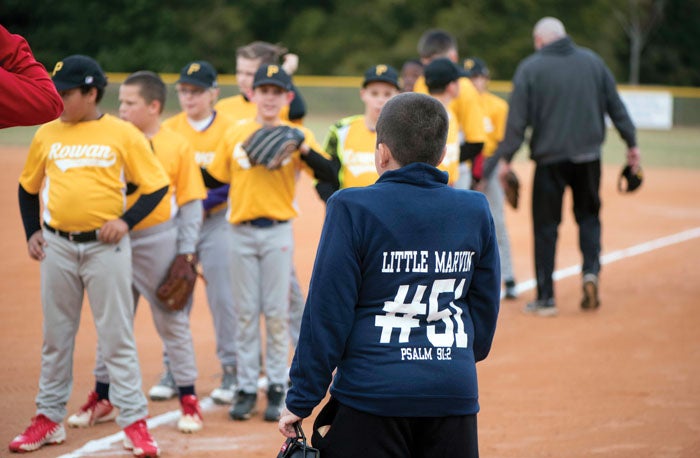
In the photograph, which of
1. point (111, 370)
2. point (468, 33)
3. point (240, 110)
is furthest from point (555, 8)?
point (111, 370)

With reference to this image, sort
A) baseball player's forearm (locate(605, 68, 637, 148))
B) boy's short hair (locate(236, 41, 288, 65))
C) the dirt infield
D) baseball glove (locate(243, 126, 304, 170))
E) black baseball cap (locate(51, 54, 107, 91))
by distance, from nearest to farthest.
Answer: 1. black baseball cap (locate(51, 54, 107, 91))
2. the dirt infield
3. baseball glove (locate(243, 126, 304, 170))
4. boy's short hair (locate(236, 41, 288, 65))
5. baseball player's forearm (locate(605, 68, 637, 148))

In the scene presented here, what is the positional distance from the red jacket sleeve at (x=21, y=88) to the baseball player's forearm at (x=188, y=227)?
2691 mm

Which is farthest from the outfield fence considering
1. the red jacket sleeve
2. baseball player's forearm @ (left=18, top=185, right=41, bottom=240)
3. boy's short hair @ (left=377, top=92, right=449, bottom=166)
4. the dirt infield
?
boy's short hair @ (left=377, top=92, right=449, bottom=166)

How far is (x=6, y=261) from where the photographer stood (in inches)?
471

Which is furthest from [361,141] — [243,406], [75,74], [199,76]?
[75,74]

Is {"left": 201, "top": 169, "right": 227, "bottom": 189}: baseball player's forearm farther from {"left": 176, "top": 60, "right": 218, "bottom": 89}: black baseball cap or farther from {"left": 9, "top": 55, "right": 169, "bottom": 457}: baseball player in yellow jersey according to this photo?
{"left": 9, "top": 55, "right": 169, "bottom": 457}: baseball player in yellow jersey

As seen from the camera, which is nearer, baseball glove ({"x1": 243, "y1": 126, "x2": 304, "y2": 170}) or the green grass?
baseball glove ({"x1": 243, "y1": 126, "x2": 304, "y2": 170})

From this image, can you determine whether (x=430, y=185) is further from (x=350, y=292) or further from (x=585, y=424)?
(x=585, y=424)

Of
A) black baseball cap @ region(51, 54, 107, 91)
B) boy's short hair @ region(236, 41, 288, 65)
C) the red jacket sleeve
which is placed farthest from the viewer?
boy's short hair @ region(236, 41, 288, 65)

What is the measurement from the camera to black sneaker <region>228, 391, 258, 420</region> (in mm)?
6590

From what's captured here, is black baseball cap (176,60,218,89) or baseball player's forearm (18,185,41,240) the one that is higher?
black baseball cap (176,60,218,89)

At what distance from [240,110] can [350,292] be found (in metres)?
4.97

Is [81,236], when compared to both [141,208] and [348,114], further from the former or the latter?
[348,114]

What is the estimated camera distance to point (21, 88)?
12.2ft
